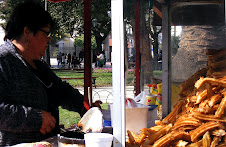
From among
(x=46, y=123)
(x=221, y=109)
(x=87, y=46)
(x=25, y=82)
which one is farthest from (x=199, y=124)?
(x=87, y=46)

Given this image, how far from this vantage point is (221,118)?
1557mm

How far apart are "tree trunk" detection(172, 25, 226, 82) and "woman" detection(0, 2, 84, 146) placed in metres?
1.02

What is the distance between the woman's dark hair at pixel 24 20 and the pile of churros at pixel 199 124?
1.05 m

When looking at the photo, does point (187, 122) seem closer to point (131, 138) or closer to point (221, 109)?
point (221, 109)

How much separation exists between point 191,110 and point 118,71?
1.81ft

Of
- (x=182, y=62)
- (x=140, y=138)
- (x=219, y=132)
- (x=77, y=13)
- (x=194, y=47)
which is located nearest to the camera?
(x=219, y=132)

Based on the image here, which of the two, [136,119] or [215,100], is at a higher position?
[215,100]

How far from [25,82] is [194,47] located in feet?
4.00

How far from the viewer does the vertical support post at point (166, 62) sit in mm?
2367

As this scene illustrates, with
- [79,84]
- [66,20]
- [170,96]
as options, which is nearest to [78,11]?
[66,20]

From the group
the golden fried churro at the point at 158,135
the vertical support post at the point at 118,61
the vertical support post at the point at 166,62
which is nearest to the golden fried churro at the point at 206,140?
the golden fried churro at the point at 158,135

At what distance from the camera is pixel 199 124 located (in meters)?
1.64

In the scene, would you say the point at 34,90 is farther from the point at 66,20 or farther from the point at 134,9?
the point at 66,20

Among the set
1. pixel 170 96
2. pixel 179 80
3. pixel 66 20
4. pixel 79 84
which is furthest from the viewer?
pixel 66 20
